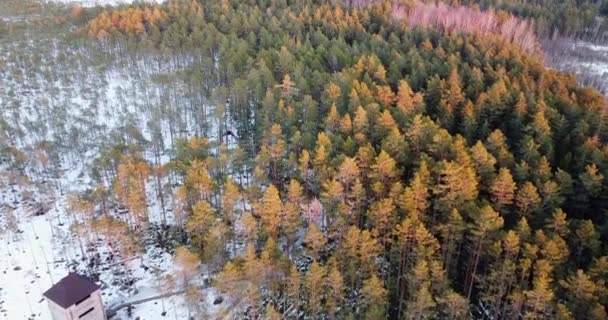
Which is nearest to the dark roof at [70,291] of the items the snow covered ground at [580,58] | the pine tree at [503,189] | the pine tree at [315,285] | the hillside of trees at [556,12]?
the pine tree at [315,285]

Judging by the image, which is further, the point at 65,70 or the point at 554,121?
the point at 65,70

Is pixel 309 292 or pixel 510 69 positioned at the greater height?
pixel 510 69

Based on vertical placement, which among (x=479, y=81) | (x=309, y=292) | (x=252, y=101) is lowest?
(x=309, y=292)

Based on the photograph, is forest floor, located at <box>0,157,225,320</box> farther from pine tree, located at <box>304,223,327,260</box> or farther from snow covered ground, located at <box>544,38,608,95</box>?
snow covered ground, located at <box>544,38,608,95</box>

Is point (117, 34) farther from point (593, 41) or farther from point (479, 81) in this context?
point (593, 41)

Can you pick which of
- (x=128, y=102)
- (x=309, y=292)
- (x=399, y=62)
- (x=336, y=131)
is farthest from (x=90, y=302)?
(x=399, y=62)

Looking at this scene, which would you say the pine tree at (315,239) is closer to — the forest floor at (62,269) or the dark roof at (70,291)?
the forest floor at (62,269)

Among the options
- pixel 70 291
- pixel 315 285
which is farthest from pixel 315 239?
pixel 70 291

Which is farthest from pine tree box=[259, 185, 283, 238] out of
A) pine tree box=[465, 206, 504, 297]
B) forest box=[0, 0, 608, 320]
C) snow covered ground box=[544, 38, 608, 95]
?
snow covered ground box=[544, 38, 608, 95]
